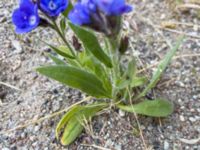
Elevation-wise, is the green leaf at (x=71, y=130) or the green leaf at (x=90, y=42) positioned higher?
the green leaf at (x=90, y=42)

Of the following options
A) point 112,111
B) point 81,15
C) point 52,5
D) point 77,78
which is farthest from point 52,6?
point 112,111

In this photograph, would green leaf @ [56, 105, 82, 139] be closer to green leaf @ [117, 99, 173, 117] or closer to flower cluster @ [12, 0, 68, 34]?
green leaf @ [117, 99, 173, 117]

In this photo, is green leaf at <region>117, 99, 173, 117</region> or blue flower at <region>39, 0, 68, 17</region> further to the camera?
green leaf at <region>117, 99, 173, 117</region>

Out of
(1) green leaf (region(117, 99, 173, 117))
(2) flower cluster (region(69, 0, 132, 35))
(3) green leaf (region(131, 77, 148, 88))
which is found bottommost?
(1) green leaf (region(117, 99, 173, 117))

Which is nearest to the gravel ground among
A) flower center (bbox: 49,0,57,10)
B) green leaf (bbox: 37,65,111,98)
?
green leaf (bbox: 37,65,111,98)

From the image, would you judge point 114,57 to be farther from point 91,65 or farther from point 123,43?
point 91,65

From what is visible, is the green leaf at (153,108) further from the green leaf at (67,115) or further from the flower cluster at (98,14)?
the flower cluster at (98,14)

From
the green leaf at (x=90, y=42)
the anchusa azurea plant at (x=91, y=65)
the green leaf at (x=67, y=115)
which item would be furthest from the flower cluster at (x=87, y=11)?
the green leaf at (x=67, y=115)
